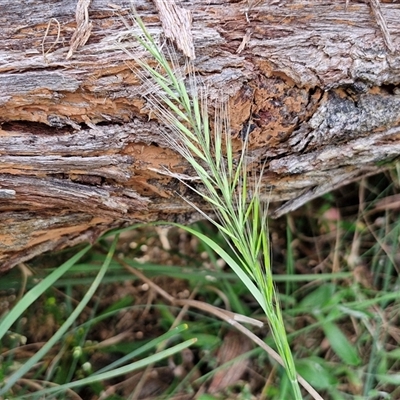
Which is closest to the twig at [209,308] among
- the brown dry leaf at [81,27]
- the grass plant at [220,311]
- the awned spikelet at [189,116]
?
the grass plant at [220,311]

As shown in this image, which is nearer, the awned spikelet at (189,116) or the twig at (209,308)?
the awned spikelet at (189,116)

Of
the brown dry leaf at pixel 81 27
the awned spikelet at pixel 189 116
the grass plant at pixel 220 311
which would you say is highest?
the brown dry leaf at pixel 81 27

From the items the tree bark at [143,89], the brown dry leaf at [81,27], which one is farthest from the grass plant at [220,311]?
the brown dry leaf at [81,27]

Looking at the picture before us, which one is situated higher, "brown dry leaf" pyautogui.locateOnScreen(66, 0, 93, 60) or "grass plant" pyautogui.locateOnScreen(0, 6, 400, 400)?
"brown dry leaf" pyautogui.locateOnScreen(66, 0, 93, 60)

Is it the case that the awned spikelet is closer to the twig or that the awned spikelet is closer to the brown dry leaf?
the brown dry leaf

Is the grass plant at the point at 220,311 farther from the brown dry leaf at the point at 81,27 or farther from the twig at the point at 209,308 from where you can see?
the brown dry leaf at the point at 81,27

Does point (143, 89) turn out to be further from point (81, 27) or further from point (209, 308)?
point (209, 308)

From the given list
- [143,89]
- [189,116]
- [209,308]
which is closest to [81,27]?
[143,89]

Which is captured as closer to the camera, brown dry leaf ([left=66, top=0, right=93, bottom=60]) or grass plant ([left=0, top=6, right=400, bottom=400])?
brown dry leaf ([left=66, top=0, right=93, bottom=60])

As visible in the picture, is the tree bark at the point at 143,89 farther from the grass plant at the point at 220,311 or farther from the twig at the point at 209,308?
the twig at the point at 209,308

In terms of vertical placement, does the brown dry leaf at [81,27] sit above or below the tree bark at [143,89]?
above

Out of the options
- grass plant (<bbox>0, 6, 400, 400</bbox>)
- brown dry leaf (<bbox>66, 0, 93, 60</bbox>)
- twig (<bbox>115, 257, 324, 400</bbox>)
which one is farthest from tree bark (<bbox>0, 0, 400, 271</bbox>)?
twig (<bbox>115, 257, 324, 400</bbox>)
